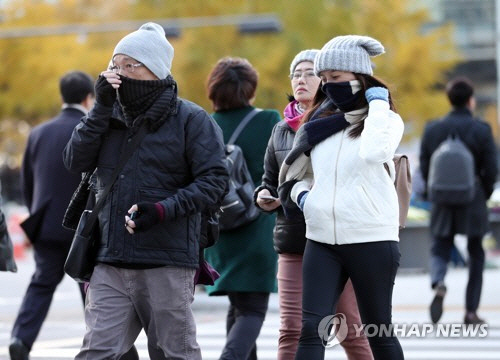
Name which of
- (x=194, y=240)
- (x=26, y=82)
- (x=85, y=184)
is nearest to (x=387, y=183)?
(x=194, y=240)

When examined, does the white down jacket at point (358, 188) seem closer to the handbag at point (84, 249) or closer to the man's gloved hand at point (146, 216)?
the man's gloved hand at point (146, 216)

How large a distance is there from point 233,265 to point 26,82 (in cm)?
3118

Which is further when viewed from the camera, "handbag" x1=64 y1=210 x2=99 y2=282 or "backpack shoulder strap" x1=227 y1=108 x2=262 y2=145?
"backpack shoulder strap" x1=227 y1=108 x2=262 y2=145

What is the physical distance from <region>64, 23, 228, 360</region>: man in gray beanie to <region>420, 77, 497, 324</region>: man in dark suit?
491cm

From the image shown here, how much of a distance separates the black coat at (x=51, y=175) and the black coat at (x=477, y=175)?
348 centimetres

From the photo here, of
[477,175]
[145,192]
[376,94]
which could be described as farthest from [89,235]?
[477,175]

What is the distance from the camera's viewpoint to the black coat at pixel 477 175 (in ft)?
32.5

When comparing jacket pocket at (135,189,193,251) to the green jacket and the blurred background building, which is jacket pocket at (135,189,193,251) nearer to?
the green jacket

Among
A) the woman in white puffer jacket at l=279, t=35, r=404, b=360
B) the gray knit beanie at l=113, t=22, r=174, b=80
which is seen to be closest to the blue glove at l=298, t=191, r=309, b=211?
the woman in white puffer jacket at l=279, t=35, r=404, b=360

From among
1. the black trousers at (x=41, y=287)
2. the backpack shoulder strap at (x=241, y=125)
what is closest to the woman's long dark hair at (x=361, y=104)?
the backpack shoulder strap at (x=241, y=125)

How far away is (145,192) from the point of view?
514 cm

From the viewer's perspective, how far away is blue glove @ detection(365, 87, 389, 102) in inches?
207

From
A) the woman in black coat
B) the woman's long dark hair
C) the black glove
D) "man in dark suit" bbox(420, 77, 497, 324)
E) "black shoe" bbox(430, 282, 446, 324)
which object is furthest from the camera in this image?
"man in dark suit" bbox(420, 77, 497, 324)

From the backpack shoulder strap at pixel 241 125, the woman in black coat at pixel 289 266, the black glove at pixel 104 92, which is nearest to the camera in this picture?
the black glove at pixel 104 92
